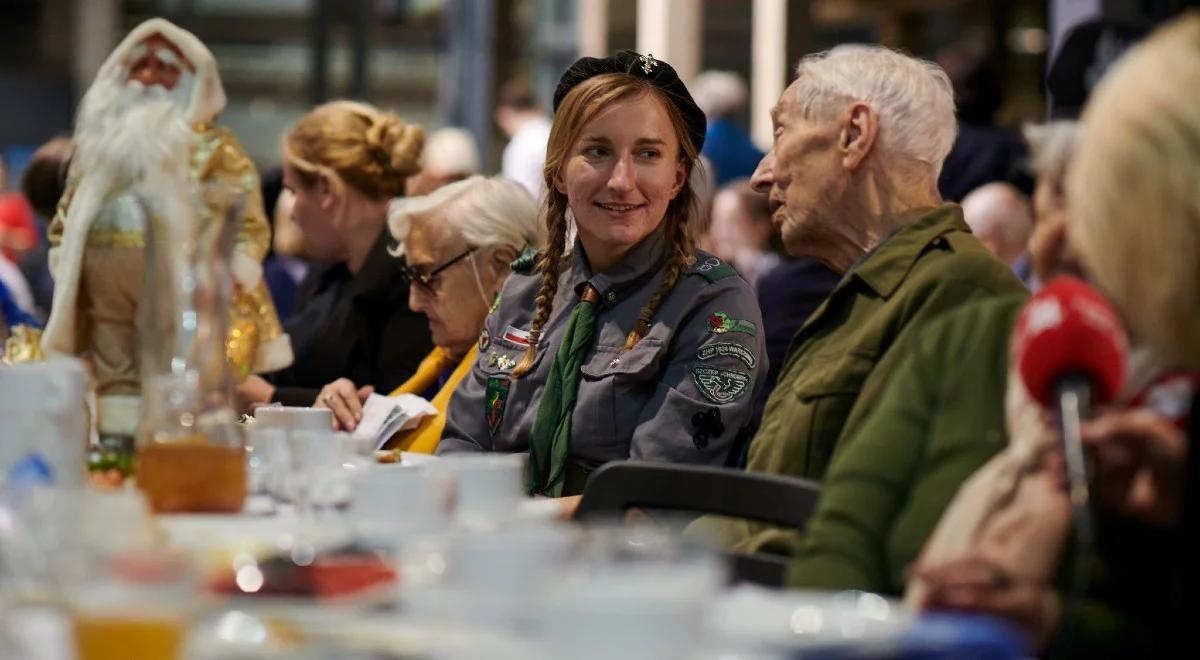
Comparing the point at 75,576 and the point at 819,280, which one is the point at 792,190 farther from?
the point at 75,576

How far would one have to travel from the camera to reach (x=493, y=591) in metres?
1.51

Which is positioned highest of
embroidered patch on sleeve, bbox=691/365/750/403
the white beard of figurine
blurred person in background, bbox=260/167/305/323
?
the white beard of figurine

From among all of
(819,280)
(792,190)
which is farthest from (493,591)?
(819,280)

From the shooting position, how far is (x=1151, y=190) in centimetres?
164

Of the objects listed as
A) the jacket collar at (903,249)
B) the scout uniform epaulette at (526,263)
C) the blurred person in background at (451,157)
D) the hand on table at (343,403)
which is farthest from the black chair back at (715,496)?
the blurred person in background at (451,157)

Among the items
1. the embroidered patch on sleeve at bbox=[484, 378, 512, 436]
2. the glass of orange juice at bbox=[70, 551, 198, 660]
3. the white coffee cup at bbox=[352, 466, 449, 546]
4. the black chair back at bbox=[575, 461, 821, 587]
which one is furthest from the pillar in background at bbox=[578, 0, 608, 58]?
the glass of orange juice at bbox=[70, 551, 198, 660]

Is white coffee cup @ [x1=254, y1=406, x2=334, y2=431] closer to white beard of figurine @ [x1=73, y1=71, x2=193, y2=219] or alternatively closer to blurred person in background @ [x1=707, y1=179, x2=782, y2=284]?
white beard of figurine @ [x1=73, y1=71, x2=193, y2=219]

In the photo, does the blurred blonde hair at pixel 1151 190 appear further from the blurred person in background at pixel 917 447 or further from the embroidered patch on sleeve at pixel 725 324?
the embroidered patch on sleeve at pixel 725 324

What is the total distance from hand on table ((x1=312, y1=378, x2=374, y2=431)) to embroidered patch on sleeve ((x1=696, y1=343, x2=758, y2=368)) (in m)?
0.98

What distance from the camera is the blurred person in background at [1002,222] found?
604 cm

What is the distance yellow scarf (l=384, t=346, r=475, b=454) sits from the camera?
3.83 m

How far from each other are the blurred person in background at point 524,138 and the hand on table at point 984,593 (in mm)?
5399

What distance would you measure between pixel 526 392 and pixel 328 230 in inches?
67.3

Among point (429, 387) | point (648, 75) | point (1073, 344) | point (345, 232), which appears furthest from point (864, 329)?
point (345, 232)
